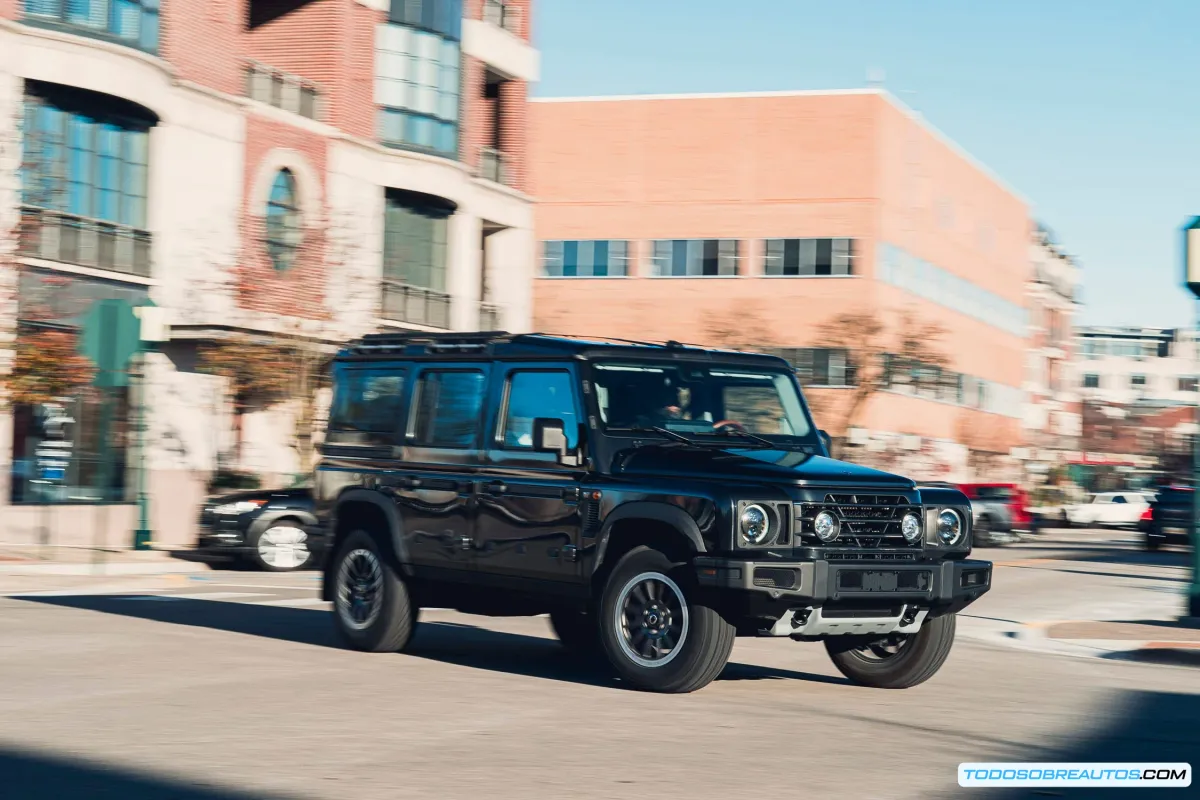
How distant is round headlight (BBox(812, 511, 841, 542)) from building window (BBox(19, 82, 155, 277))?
19040 mm

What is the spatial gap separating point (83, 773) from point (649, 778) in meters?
2.38

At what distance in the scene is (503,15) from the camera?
41.7 metres

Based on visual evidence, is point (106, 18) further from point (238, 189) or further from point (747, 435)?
point (747, 435)

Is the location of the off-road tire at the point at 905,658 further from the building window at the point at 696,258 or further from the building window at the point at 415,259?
the building window at the point at 696,258

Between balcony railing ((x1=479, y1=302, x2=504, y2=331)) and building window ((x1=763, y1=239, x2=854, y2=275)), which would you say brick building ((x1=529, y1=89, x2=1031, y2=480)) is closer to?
building window ((x1=763, y1=239, x2=854, y2=275))

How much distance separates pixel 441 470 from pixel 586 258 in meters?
58.7

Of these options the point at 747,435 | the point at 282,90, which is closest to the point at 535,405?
the point at 747,435

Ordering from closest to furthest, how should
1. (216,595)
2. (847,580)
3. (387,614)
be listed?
(847,580), (387,614), (216,595)

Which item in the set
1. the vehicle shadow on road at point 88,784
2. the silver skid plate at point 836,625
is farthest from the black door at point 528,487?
the vehicle shadow on road at point 88,784

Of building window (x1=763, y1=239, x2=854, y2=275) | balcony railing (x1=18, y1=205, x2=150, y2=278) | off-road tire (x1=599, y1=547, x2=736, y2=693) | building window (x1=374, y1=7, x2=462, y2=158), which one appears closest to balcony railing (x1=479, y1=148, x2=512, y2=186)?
building window (x1=374, y1=7, x2=462, y2=158)

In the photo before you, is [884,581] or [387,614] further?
[387,614]

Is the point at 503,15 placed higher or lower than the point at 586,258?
higher

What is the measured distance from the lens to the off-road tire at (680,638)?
384 inches

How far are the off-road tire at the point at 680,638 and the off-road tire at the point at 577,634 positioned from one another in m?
2.46
